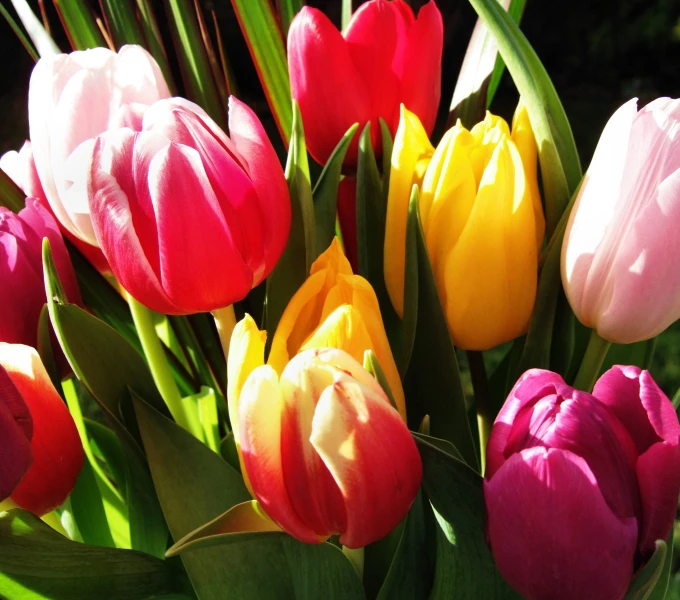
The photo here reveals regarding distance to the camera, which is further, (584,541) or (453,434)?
(453,434)

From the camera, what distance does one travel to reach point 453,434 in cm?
33

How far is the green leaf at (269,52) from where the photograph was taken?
398 millimetres

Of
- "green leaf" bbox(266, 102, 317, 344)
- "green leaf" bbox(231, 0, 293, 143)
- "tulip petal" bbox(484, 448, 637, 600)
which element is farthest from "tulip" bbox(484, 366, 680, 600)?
"green leaf" bbox(231, 0, 293, 143)

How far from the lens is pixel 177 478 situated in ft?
1.00

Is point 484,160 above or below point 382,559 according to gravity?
above

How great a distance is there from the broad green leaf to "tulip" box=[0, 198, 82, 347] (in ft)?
0.40

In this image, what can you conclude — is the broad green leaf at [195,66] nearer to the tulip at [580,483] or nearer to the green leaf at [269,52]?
the green leaf at [269,52]

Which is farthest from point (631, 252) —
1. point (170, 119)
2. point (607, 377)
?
point (170, 119)

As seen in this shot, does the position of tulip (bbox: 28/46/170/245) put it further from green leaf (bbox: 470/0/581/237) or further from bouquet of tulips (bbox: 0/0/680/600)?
green leaf (bbox: 470/0/581/237)

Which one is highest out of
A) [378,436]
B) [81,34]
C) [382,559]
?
[81,34]

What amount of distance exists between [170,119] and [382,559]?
18cm

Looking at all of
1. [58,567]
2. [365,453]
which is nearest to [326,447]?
[365,453]

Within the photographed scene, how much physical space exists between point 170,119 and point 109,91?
6 centimetres

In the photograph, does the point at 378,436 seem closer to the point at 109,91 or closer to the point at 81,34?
the point at 109,91
